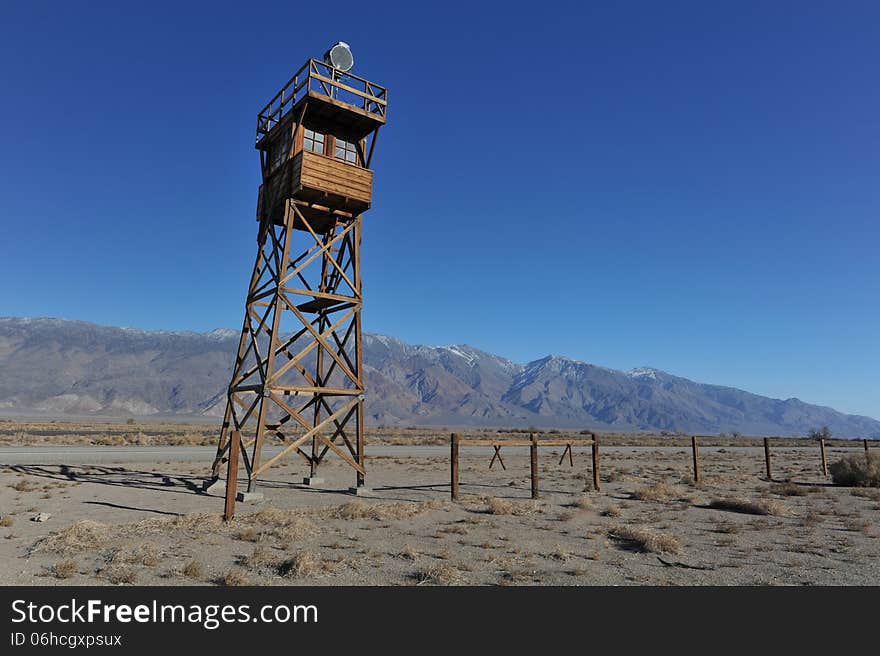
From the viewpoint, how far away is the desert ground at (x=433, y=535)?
832cm

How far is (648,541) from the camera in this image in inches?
401

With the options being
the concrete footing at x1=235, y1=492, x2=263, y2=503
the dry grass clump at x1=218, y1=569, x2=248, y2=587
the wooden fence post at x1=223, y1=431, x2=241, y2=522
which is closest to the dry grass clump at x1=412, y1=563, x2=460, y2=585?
the dry grass clump at x1=218, y1=569, x2=248, y2=587

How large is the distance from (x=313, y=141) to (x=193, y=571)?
14716 mm

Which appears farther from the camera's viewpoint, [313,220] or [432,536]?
[313,220]

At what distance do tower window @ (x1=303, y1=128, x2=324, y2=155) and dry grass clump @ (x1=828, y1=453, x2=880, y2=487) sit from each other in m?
22.7

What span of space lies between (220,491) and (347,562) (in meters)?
10.0

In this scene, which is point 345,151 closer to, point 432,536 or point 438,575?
point 432,536

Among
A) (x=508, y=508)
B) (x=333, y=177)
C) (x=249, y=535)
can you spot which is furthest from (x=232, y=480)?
(x=333, y=177)

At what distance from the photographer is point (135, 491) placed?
56.2ft

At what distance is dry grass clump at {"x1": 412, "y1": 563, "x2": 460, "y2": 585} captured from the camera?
7918 millimetres

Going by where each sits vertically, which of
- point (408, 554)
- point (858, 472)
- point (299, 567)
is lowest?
point (408, 554)

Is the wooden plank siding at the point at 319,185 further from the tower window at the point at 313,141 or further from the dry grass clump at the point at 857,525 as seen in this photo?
the dry grass clump at the point at 857,525

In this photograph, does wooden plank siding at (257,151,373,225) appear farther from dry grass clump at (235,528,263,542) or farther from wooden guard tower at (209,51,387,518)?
dry grass clump at (235,528,263,542)
